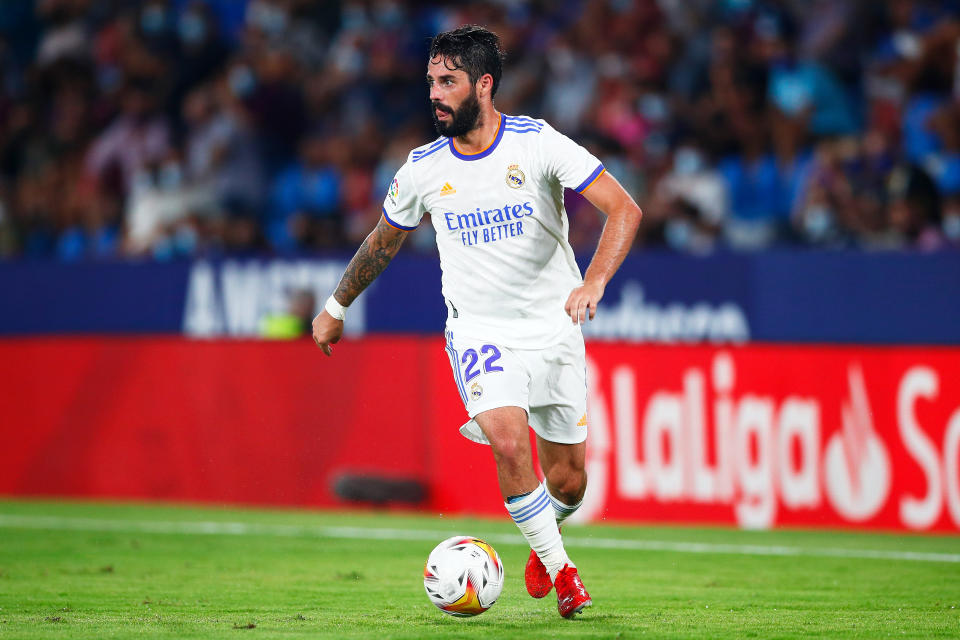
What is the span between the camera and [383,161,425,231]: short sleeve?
7117 millimetres

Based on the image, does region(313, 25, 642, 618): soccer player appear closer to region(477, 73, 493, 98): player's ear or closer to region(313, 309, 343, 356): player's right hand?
region(477, 73, 493, 98): player's ear

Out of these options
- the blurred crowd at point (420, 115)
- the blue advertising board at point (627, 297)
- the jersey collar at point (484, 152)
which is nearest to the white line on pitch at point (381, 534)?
the blue advertising board at point (627, 297)

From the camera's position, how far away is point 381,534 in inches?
434

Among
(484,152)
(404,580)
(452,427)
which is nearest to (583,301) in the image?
(484,152)

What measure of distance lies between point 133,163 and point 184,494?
20.0 feet

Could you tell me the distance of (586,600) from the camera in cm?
674

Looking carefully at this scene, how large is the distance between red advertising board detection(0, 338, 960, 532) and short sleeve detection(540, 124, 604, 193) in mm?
4728

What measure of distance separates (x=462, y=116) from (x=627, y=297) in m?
7.09

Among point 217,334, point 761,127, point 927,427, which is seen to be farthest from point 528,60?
point 927,427

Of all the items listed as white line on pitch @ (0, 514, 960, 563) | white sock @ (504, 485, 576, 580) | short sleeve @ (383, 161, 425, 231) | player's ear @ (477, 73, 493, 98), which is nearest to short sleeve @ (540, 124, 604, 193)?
player's ear @ (477, 73, 493, 98)

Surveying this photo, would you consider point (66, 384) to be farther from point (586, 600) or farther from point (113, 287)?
point (586, 600)

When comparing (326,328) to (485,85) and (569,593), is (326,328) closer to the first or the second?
(485,85)

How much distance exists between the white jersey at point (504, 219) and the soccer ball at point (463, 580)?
38.4 inches

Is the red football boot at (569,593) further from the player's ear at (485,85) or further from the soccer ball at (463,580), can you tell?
the player's ear at (485,85)
